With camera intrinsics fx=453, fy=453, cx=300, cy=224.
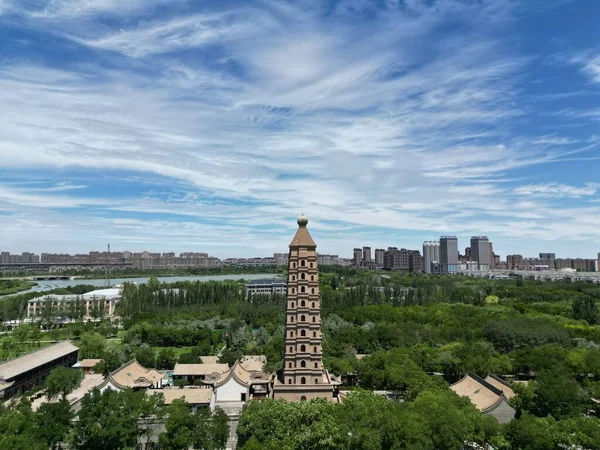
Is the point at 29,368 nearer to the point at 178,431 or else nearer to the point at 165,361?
the point at 165,361

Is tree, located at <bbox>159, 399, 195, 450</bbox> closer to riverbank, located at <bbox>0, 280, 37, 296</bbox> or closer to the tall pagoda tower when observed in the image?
the tall pagoda tower

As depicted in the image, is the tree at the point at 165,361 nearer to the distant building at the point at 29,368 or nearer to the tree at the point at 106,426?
the distant building at the point at 29,368

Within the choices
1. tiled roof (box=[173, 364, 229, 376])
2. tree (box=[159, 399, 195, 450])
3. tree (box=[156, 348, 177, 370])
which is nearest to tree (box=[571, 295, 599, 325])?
tiled roof (box=[173, 364, 229, 376])

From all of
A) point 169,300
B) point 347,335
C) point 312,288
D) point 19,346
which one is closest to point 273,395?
point 312,288

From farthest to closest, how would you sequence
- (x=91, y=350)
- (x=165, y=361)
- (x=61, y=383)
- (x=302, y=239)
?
(x=91, y=350)
(x=165, y=361)
(x=61, y=383)
(x=302, y=239)

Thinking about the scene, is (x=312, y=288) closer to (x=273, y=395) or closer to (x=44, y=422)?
(x=273, y=395)

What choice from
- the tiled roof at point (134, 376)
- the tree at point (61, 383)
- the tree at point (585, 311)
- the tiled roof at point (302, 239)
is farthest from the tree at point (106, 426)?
the tree at point (585, 311)

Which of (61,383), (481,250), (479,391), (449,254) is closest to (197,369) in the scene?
(61,383)
